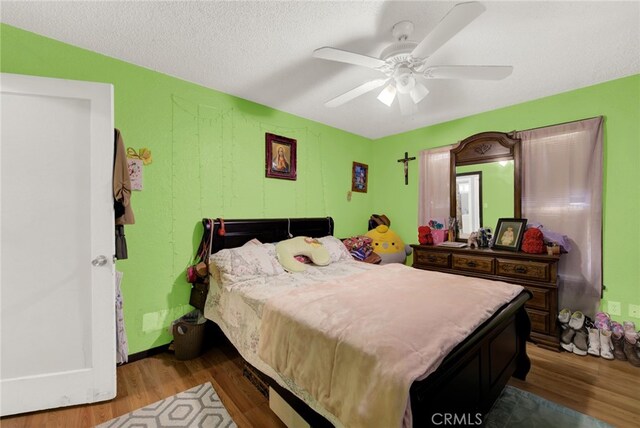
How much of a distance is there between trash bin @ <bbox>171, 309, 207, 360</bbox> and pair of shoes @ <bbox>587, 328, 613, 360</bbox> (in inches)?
141

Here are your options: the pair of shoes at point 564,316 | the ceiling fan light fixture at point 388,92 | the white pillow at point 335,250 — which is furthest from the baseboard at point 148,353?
the pair of shoes at point 564,316

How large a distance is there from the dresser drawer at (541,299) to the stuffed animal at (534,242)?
0.38 meters

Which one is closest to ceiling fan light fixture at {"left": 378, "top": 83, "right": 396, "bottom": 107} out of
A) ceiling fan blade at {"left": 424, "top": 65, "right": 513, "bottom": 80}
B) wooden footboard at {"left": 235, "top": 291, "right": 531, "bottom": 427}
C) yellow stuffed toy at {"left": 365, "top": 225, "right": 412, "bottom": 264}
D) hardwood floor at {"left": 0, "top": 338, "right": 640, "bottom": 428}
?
ceiling fan blade at {"left": 424, "top": 65, "right": 513, "bottom": 80}

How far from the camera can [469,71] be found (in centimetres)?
183

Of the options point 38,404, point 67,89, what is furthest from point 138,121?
point 38,404

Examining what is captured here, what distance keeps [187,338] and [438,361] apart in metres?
2.16

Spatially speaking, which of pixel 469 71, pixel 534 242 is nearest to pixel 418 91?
pixel 469 71

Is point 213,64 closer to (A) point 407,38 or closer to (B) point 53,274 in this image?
(A) point 407,38

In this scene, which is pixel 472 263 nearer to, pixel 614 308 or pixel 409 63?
pixel 614 308

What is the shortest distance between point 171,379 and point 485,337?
2.27 m

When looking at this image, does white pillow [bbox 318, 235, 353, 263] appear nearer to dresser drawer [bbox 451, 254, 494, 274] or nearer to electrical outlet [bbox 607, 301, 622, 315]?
dresser drawer [bbox 451, 254, 494, 274]

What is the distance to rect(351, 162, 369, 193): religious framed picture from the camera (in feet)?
14.3

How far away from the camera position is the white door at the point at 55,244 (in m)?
1.69

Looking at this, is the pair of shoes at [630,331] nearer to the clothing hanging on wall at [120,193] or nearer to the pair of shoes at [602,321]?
the pair of shoes at [602,321]
